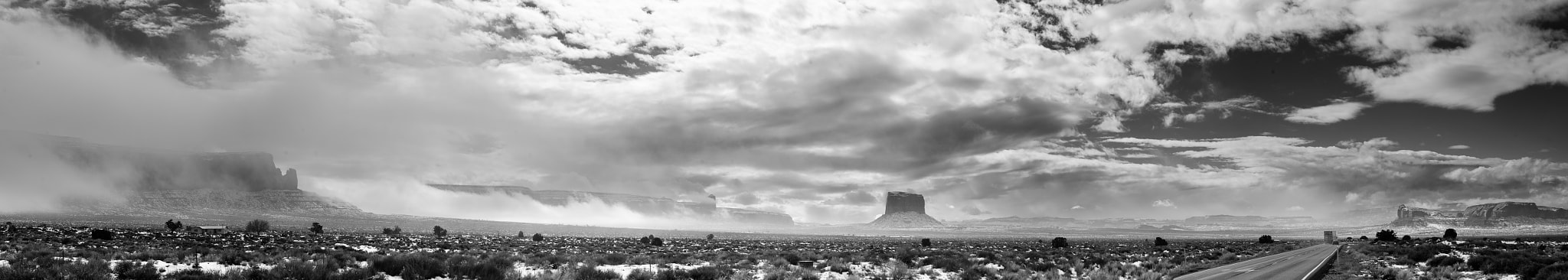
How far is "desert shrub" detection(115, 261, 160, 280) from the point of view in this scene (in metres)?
17.6

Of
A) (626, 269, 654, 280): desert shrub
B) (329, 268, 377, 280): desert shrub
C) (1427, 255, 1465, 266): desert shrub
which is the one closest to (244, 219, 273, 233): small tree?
(329, 268, 377, 280): desert shrub

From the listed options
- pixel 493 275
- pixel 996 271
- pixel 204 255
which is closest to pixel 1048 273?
pixel 996 271

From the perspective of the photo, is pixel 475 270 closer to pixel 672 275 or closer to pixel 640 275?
pixel 640 275

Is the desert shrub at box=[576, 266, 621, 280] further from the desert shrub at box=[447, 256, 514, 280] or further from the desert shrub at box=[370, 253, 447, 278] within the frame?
the desert shrub at box=[370, 253, 447, 278]

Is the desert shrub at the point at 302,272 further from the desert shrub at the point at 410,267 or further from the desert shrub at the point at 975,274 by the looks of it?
the desert shrub at the point at 975,274

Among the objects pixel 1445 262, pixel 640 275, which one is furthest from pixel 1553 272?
pixel 640 275

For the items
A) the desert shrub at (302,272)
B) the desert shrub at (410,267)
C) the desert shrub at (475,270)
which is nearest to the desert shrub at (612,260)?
the desert shrub at (475,270)

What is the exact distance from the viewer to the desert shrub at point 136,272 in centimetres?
1762

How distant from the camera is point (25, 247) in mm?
27719

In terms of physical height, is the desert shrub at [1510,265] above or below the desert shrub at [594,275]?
above

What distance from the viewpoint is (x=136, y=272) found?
17953 mm

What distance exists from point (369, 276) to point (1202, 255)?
41150mm

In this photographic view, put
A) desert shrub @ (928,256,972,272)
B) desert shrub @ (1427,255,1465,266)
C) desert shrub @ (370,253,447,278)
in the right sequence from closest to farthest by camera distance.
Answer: desert shrub @ (370,253,447,278) < desert shrub @ (1427,255,1465,266) < desert shrub @ (928,256,972,272)

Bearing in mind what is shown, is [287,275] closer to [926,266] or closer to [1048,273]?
[926,266]
